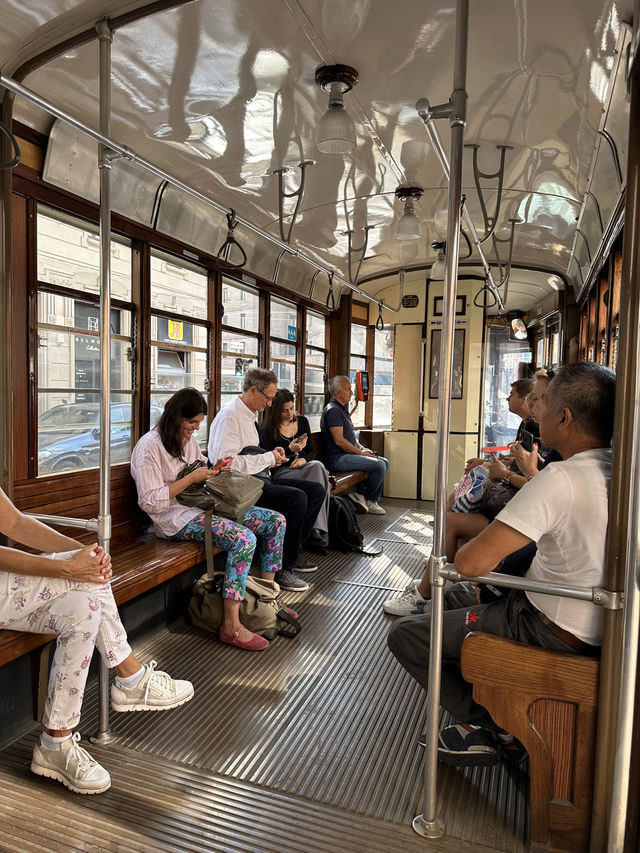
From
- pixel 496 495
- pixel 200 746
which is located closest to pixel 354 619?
pixel 496 495

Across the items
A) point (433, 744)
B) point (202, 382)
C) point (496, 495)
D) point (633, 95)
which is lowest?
point (433, 744)

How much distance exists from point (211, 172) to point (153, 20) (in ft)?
5.15

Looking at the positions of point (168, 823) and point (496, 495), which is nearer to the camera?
point (168, 823)

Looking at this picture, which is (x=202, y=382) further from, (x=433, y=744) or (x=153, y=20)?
(x=433, y=744)

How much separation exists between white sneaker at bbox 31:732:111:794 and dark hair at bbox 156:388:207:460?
5.33 feet

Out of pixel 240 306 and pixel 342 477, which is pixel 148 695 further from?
pixel 342 477

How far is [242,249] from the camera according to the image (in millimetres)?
3668

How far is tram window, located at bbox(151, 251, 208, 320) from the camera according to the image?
4.08 meters

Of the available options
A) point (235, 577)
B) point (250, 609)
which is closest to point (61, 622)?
point (235, 577)

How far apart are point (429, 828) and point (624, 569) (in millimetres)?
1006

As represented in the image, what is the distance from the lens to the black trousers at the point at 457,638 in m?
1.96

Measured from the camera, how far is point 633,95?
5.24 ft

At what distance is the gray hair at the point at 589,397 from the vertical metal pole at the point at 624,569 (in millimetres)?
168

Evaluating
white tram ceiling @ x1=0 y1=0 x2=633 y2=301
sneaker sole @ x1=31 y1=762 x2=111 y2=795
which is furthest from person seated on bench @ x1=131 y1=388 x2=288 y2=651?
white tram ceiling @ x1=0 y1=0 x2=633 y2=301
